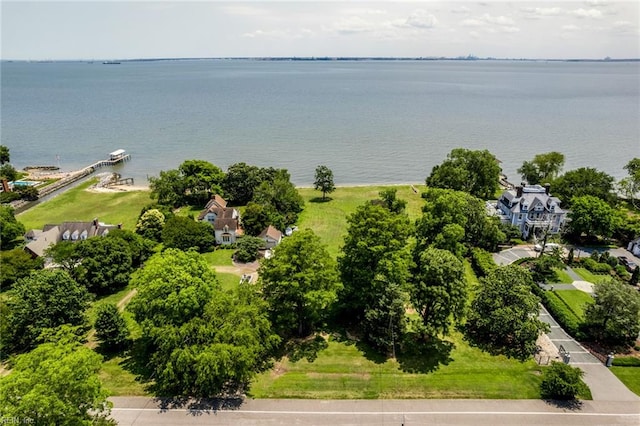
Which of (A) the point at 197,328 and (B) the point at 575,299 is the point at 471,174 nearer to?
(B) the point at 575,299

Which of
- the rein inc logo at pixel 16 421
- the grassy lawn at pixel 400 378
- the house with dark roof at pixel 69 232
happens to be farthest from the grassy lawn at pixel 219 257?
the rein inc logo at pixel 16 421

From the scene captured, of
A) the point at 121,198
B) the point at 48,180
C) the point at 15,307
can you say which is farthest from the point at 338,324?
the point at 48,180

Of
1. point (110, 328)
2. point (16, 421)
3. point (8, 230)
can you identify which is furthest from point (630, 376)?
point (8, 230)

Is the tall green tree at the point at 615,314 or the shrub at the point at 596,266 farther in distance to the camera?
the shrub at the point at 596,266

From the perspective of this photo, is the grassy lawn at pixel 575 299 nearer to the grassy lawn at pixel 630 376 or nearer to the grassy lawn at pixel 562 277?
the grassy lawn at pixel 562 277

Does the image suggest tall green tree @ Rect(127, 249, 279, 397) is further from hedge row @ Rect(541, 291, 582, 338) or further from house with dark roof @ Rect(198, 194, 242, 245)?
hedge row @ Rect(541, 291, 582, 338)

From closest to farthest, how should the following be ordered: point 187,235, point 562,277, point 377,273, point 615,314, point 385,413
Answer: point 385,413
point 615,314
point 377,273
point 562,277
point 187,235
